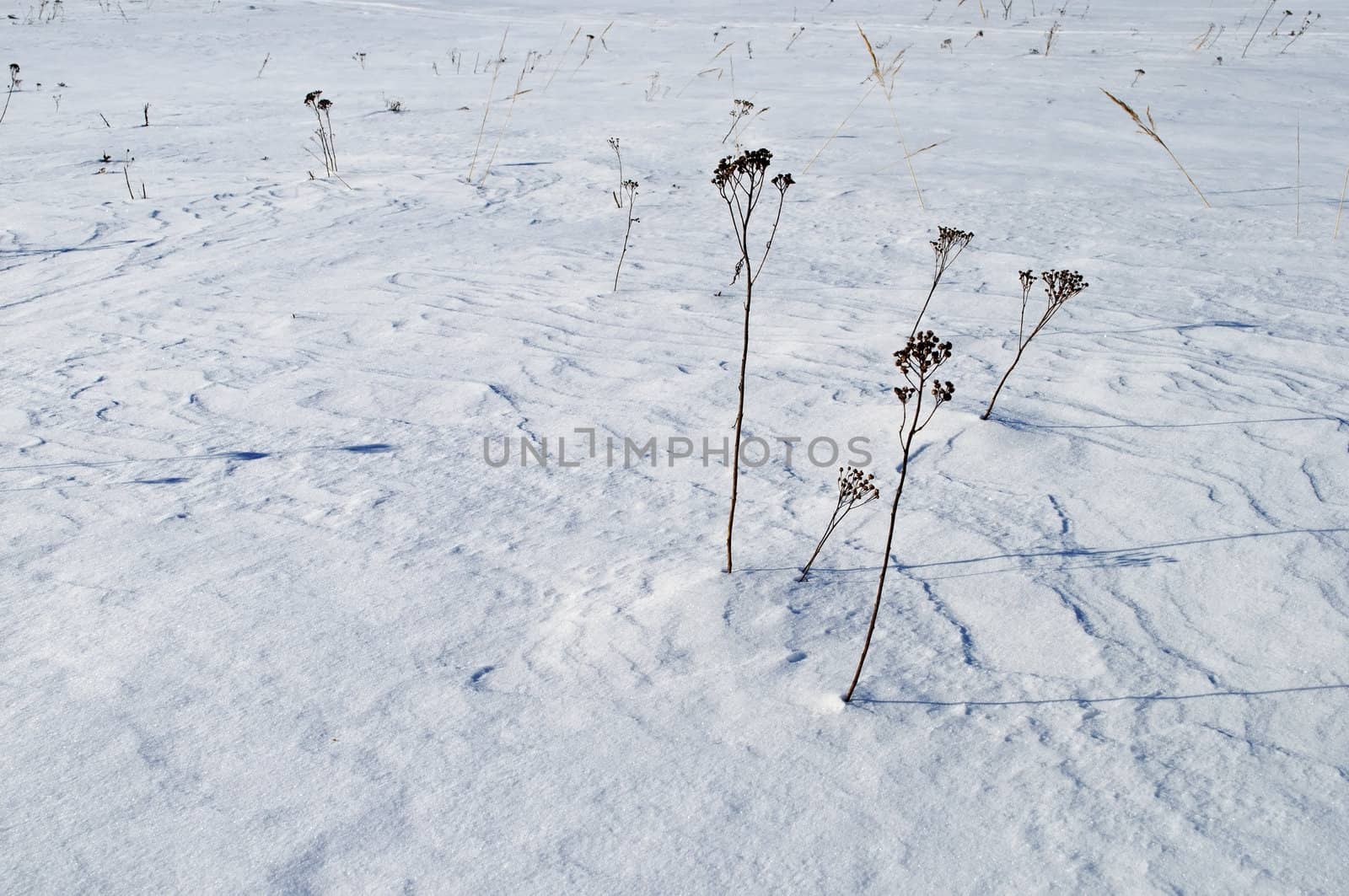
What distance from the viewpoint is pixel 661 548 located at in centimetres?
246

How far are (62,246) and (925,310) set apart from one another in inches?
159

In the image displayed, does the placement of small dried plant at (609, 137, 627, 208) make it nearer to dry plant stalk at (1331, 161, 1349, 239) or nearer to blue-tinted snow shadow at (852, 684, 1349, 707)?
dry plant stalk at (1331, 161, 1349, 239)

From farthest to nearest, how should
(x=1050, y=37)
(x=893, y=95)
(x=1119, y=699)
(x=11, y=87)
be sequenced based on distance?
1. (x=1050, y=37)
2. (x=11, y=87)
3. (x=893, y=95)
4. (x=1119, y=699)

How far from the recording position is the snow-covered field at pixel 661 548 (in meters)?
1.65

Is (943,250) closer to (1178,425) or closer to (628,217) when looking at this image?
(1178,425)

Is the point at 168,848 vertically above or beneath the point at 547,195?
beneath

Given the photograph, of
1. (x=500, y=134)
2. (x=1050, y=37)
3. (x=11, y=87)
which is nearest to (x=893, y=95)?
(x=1050, y=37)

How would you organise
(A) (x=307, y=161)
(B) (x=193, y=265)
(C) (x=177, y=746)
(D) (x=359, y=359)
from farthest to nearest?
1. (A) (x=307, y=161)
2. (B) (x=193, y=265)
3. (D) (x=359, y=359)
4. (C) (x=177, y=746)

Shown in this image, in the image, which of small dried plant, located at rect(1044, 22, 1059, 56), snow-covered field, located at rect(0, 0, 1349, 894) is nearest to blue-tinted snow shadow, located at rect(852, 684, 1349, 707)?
snow-covered field, located at rect(0, 0, 1349, 894)

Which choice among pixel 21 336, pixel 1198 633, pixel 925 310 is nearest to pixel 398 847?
pixel 1198 633

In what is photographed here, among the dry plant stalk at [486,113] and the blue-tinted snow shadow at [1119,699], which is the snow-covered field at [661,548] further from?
the dry plant stalk at [486,113]

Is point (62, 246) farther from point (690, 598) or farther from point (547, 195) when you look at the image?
point (690, 598)

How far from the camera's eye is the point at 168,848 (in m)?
1.61

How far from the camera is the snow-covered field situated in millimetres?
1648
